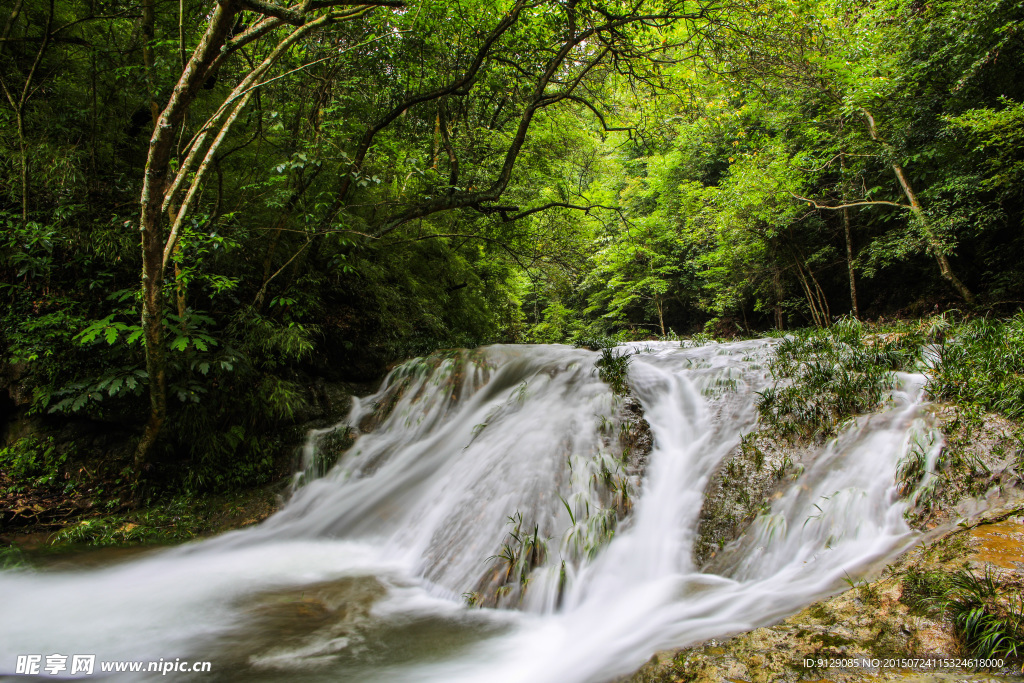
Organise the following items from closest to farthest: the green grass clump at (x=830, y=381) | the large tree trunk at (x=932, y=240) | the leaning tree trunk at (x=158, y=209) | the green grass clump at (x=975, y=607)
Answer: the green grass clump at (x=975, y=607), the leaning tree trunk at (x=158, y=209), the green grass clump at (x=830, y=381), the large tree trunk at (x=932, y=240)

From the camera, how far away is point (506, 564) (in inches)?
148

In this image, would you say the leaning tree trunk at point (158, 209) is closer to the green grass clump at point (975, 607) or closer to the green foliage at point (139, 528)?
the green foliage at point (139, 528)

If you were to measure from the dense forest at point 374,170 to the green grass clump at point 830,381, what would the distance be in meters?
3.34

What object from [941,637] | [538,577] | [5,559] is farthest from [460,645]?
[5,559]

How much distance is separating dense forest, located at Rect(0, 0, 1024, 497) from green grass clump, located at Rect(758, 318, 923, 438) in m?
3.34

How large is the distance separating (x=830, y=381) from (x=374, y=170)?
24.2 feet

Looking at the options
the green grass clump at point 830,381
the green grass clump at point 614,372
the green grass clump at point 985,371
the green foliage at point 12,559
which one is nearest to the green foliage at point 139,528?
the green foliage at point 12,559

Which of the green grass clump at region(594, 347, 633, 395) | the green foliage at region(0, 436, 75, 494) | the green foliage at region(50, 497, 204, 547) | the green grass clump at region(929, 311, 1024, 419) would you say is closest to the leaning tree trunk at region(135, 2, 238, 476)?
the green foliage at region(50, 497, 204, 547)

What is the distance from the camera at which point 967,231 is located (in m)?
9.43

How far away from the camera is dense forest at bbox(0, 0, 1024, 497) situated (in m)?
4.86

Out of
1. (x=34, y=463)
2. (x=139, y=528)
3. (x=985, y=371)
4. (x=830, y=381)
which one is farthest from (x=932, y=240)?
(x=34, y=463)

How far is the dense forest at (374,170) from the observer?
191 inches

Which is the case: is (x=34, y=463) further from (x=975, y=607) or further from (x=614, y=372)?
(x=975, y=607)

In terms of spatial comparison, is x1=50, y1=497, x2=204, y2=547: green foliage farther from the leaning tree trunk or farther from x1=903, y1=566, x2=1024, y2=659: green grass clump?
x1=903, y1=566, x2=1024, y2=659: green grass clump
